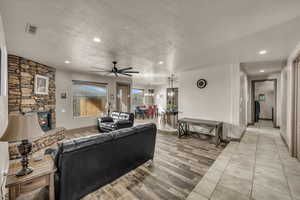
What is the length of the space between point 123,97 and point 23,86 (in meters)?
4.70

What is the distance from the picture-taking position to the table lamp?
1294mm

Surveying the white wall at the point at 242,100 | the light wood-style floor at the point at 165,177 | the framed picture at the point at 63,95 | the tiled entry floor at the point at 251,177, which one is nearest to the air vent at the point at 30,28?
the light wood-style floor at the point at 165,177

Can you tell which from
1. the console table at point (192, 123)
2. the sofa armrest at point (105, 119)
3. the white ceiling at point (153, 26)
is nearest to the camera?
the white ceiling at point (153, 26)

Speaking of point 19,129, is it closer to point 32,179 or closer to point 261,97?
point 32,179

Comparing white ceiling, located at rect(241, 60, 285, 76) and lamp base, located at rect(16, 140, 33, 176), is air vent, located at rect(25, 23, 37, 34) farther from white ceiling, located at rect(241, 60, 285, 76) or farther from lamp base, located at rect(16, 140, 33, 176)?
white ceiling, located at rect(241, 60, 285, 76)

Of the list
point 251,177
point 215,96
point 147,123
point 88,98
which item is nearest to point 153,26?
point 147,123

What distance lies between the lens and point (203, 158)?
3104mm

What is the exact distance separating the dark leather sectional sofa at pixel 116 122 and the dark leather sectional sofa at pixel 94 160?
241 centimetres

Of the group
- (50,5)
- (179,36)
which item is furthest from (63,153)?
(179,36)

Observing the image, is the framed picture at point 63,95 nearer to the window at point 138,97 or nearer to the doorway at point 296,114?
the window at point 138,97

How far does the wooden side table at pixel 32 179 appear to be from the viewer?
129 centimetres

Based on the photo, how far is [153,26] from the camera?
6.97 feet

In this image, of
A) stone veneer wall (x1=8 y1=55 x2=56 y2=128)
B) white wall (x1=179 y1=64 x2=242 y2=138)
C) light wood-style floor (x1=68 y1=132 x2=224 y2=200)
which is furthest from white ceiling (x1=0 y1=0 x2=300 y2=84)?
light wood-style floor (x1=68 y1=132 x2=224 y2=200)

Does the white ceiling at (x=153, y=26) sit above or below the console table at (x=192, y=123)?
above
